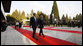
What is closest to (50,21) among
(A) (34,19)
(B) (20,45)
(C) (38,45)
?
(A) (34,19)

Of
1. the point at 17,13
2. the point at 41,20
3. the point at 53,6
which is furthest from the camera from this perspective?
the point at 17,13

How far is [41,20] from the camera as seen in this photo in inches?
167

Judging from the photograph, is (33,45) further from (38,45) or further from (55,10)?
(55,10)

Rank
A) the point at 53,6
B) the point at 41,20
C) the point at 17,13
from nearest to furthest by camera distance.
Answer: the point at 41,20 → the point at 53,6 → the point at 17,13

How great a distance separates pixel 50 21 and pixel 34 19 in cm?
65

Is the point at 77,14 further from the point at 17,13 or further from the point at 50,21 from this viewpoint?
the point at 17,13

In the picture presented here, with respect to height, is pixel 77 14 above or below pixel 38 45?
above

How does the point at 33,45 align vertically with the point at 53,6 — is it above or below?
below

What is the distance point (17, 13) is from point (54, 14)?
4.63ft

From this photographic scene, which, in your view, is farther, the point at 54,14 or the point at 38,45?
the point at 38,45

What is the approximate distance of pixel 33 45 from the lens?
15.3 feet

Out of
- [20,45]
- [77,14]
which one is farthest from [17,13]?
[77,14]

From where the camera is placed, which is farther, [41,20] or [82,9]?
[82,9]

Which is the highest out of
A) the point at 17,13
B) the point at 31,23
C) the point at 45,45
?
the point at 17,13
